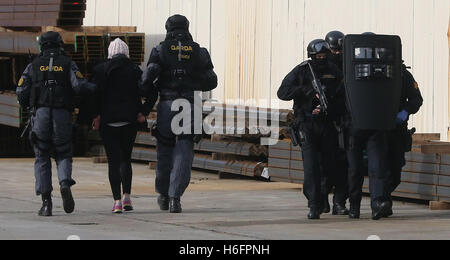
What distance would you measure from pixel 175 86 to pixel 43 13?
31.7 ft

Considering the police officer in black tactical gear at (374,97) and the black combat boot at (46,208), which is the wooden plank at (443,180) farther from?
the black combat boot at (46,208)

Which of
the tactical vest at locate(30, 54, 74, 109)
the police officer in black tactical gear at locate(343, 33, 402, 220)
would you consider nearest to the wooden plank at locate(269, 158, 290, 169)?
the police officer in black tactical gear at locate(343, 33, 402, 220)

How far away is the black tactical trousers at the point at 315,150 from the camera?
1147cm

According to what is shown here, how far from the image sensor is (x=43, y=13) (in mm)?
21125

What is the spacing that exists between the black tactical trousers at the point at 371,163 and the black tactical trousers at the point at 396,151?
332mm

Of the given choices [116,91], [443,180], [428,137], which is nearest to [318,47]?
[116,91]

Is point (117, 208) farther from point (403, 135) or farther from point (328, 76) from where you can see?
point (403, 135)

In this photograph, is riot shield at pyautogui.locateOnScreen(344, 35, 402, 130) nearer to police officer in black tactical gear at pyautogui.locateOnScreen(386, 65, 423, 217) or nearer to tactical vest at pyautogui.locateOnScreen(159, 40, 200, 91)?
police officer in black tactical gear at pyautogui.locateOnScreen(386, 65, 423, 217)

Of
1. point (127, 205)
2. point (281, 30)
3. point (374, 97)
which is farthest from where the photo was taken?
point (281, 30)

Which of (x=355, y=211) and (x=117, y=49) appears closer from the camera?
(x=355, y=211)

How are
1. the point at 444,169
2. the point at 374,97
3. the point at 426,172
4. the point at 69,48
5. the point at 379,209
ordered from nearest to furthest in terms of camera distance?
1. the point at 379,209
2. the point at 374,97
3. the point at 444,169
4. the point at 426,172
5. the point at 69,48

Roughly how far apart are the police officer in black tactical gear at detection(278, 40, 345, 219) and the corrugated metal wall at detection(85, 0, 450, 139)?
301 centimetres

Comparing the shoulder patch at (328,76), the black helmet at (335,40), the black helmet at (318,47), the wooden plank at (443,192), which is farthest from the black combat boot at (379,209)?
the black helmet at (335,40)

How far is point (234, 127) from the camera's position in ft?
56.2
